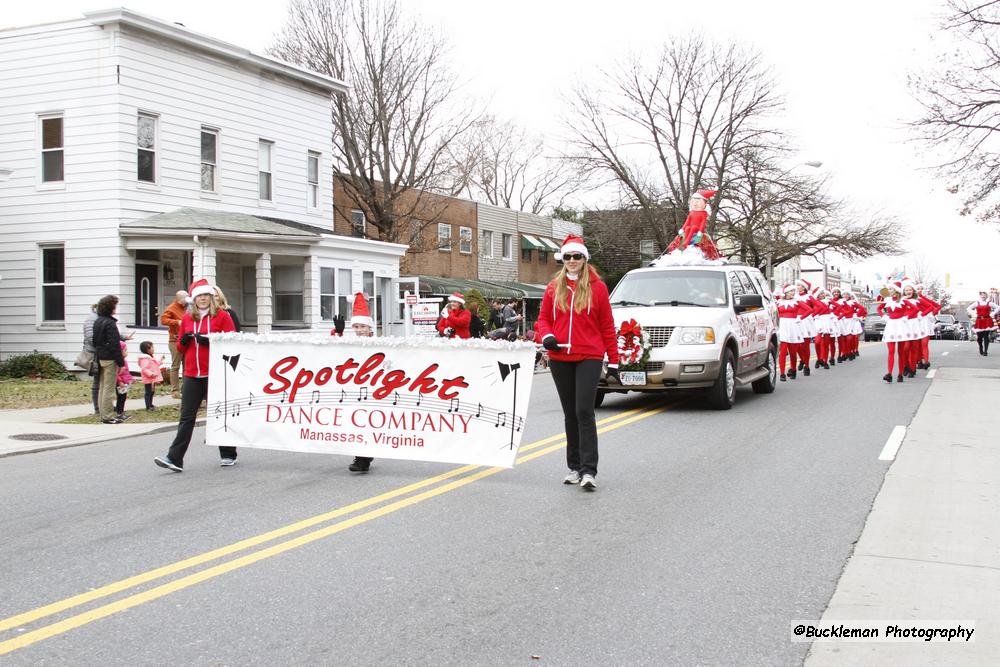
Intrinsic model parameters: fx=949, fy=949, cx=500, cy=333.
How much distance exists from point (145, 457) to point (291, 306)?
50.0 ft

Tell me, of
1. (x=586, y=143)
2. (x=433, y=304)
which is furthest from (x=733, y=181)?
(x=433, y=304)

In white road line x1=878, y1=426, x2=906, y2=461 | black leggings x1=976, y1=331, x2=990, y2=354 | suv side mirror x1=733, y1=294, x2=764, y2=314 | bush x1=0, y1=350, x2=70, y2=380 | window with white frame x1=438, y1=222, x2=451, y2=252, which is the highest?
window with white frame x1=438, y1=222, x2=451, y2=252

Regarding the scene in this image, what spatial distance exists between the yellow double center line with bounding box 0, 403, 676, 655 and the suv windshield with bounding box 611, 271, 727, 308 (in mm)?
5380

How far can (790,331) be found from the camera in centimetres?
1894

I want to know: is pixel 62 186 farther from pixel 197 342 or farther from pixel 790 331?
pixel 790 331

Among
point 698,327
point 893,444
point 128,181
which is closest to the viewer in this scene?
point 893,444

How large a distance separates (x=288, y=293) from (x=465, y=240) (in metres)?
16.6

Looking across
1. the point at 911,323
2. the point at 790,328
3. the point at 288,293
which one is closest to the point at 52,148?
Result: the point at 288,293

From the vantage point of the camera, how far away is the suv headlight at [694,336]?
1241 cm

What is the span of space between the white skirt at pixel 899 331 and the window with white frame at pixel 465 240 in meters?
24.4

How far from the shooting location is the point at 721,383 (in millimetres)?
12648

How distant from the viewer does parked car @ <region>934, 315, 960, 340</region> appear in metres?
58.7

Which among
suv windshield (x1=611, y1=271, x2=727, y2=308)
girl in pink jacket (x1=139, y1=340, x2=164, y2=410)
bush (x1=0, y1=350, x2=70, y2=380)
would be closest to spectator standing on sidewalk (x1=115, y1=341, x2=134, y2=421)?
girl in pink jacket (x1=139, y1=340, x2=164, y2=410)

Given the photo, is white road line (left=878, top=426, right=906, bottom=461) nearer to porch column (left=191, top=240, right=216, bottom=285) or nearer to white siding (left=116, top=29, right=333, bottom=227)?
porch column (left=191, top=240, right=216, bottom=285)
